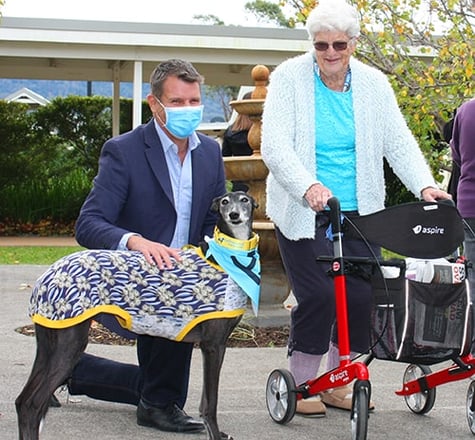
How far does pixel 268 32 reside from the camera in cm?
2044

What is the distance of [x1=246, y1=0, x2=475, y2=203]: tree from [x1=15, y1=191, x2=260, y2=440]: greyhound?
657 centimetres

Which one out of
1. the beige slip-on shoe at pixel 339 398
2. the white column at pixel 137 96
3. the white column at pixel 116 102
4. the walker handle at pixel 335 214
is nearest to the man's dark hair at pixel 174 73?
the walker handle at pixel 335 214

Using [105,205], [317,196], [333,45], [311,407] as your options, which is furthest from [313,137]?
[311,407]

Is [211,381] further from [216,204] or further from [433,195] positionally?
[433,195]

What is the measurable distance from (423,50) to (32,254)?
7143mm

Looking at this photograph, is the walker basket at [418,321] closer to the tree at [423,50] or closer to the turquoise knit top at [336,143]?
the turquoise knit top at [336,143]

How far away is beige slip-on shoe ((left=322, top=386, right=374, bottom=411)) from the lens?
19.4 ft

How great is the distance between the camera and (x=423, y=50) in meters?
11.8

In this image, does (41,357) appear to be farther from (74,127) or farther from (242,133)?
(74,127)

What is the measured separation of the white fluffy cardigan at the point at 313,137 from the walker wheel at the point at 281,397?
0.79 m

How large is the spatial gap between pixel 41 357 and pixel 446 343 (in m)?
1.89

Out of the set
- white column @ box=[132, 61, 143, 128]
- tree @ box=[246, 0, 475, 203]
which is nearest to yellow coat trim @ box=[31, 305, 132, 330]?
tree @ box=[246, 0, 475, 203]

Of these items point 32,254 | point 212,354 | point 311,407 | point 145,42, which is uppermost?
point 145,42

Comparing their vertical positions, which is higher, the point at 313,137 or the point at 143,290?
the point at 313,137
